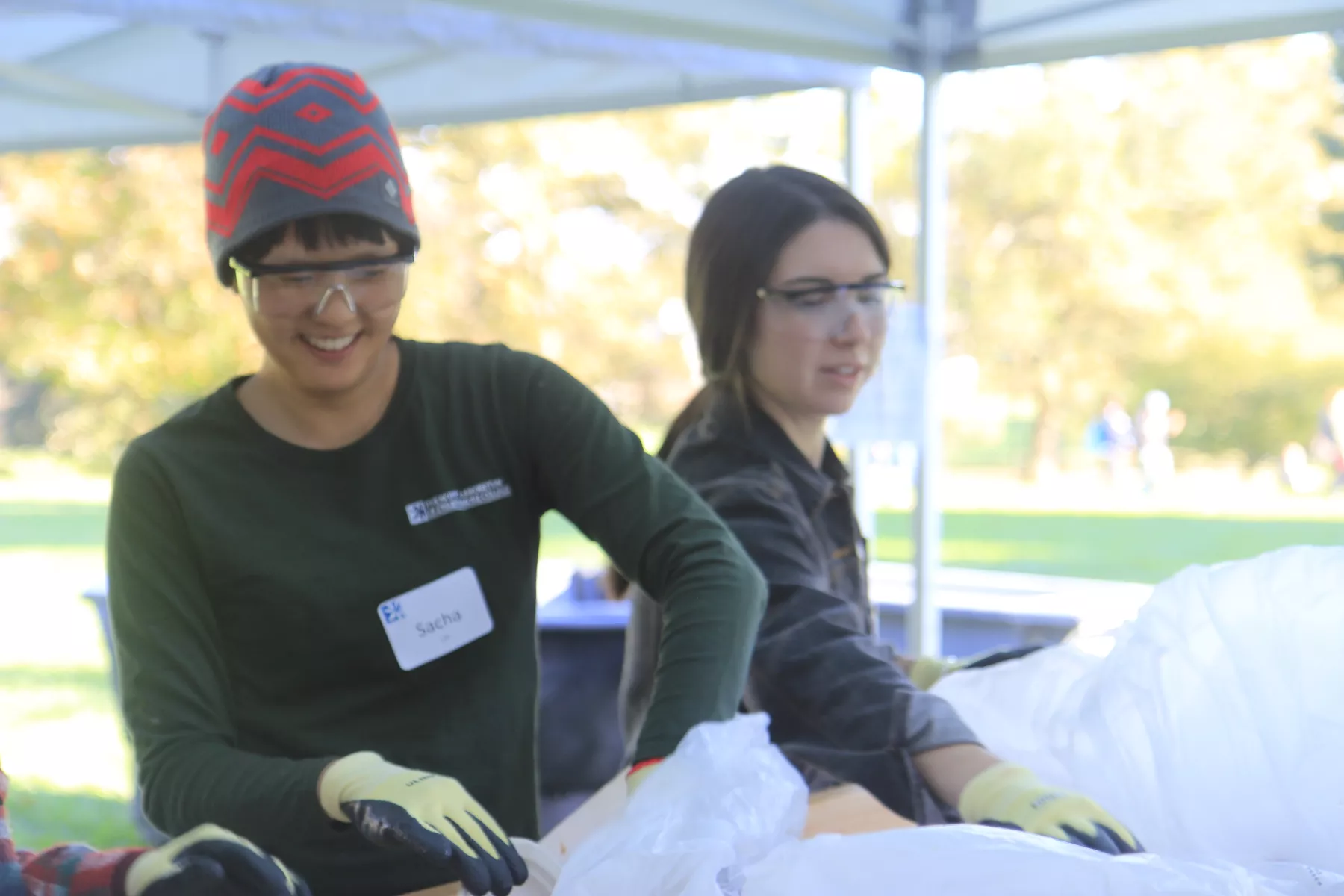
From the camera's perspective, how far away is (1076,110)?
12820 millimetres

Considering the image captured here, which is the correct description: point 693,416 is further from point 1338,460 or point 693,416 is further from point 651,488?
point 1338,460

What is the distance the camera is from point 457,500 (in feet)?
3.98

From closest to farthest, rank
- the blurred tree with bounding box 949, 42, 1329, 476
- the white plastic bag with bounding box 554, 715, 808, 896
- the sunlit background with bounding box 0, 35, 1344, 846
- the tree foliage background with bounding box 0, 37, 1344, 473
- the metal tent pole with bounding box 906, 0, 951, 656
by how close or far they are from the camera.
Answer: the white plastic bag with bounding box 554, 715, 808, 896 → the metal tent pole with bounding box 906, 0, 951, 656 → the sunlit background with bounding box 0, 35, 1344, 846 → the tree foliage background with bounding box 0, 37, 1344, 473 → the blurred tree with bounding box 949, 42, 1329, 476

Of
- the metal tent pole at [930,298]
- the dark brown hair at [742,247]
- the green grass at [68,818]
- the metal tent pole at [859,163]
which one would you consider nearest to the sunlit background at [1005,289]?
the green grass at [68,818]

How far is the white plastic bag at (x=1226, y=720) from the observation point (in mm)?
1023

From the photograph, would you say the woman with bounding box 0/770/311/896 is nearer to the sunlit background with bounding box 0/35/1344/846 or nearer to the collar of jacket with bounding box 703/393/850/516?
the collar of jacket with bounding box 703/393/850/516

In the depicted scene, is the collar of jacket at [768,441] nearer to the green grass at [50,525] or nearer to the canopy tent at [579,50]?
the canopy tent at [579,50]

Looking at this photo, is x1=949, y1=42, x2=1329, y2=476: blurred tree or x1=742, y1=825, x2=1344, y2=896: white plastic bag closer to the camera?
x1=742, y1=825, x2=1344, y2=896: white plastic bag

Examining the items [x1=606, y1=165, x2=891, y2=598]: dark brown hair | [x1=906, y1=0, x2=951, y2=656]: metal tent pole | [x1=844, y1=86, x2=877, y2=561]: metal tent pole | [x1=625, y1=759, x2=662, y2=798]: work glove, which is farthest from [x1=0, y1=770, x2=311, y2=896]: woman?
[x1=844, y1=86, x2=877, y2=561]: metal tent pole

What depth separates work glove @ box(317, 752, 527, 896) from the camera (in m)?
0.84

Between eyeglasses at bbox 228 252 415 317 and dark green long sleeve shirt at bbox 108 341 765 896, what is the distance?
138 millimetres

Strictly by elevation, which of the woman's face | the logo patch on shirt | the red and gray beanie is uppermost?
the red and gray beanie

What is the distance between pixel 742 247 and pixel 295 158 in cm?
55

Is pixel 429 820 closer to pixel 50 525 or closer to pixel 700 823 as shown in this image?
pixel 700 823
